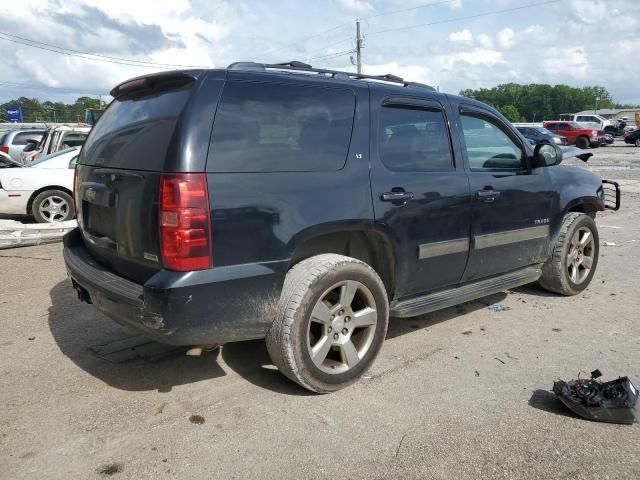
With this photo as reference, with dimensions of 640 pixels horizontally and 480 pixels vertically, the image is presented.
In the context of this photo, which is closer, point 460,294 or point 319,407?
point 319,407

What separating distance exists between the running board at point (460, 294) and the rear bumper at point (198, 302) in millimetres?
1104

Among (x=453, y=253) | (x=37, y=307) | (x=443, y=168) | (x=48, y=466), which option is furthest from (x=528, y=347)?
(x=37, y=307)

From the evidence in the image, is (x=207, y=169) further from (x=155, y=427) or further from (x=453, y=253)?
(x=453, y=253)

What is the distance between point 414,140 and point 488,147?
96 cm

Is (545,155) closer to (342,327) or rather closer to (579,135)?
(342,327)

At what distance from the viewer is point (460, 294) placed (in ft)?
13.9

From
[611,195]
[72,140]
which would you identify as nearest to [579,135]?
[611,195]

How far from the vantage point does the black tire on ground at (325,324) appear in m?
3.15

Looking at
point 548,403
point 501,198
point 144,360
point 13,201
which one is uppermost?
point 501,198

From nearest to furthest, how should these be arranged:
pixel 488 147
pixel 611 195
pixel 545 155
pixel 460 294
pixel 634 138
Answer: pixel 460 294 → pixel 488 147 → pixel 545 155 → pixel 611 195 → pixel 634 138

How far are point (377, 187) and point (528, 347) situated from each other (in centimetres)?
179

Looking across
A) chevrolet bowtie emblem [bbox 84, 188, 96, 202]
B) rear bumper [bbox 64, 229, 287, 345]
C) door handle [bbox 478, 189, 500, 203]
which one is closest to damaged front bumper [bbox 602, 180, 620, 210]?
door handle [bbox 478, 189, 500, 203]

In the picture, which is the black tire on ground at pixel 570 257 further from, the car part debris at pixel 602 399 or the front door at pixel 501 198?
the car part debris at pixel 602 399

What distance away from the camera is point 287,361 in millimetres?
3174
